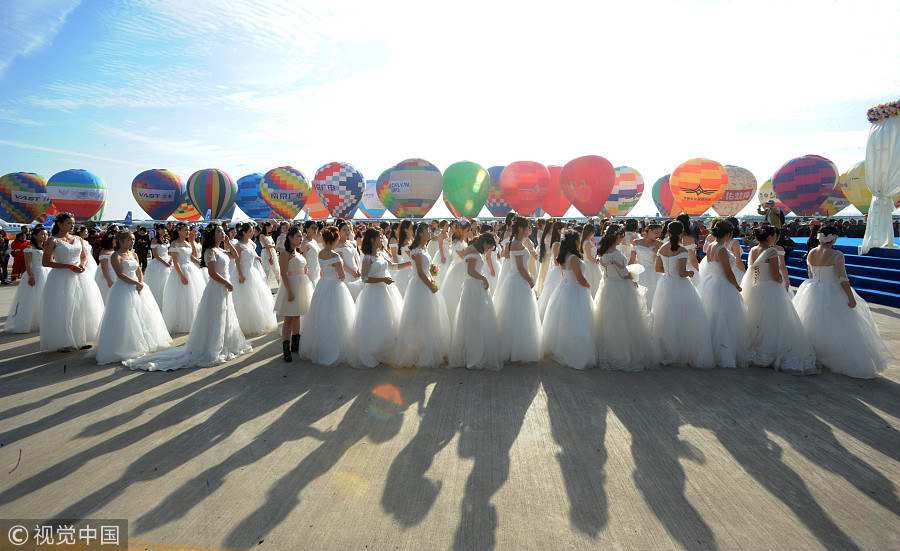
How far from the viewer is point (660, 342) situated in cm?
635

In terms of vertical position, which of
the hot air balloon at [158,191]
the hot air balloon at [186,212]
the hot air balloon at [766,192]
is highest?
the hot air balloon at [766,192]

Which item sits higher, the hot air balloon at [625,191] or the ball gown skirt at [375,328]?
the hot air balloon at [625,191]

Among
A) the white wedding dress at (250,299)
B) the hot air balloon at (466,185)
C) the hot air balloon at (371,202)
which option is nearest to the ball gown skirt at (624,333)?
the white wedding dress at (250,299)

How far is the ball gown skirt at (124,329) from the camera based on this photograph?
258 inches

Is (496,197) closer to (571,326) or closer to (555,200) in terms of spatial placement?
(555,200)

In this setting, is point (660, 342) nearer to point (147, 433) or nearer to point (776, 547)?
point (776, 547)

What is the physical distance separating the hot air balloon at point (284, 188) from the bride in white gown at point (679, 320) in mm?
44073

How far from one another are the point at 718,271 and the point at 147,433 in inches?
298

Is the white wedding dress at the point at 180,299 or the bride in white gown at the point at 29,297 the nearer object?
the bride in white gown at the point at 29,297

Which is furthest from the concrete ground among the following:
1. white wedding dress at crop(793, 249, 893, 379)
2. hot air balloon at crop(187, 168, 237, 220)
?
hot air balloon at crop(187, 168, 237, 220)

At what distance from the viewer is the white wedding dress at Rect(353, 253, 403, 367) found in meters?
6.29

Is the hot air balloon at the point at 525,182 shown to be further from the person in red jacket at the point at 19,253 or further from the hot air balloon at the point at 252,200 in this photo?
the person in red jacket at the point at 19,253

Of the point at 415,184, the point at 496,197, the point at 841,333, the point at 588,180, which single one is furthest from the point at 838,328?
the point at 496,197

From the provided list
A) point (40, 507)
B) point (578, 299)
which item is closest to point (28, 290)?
point (40, 507)
